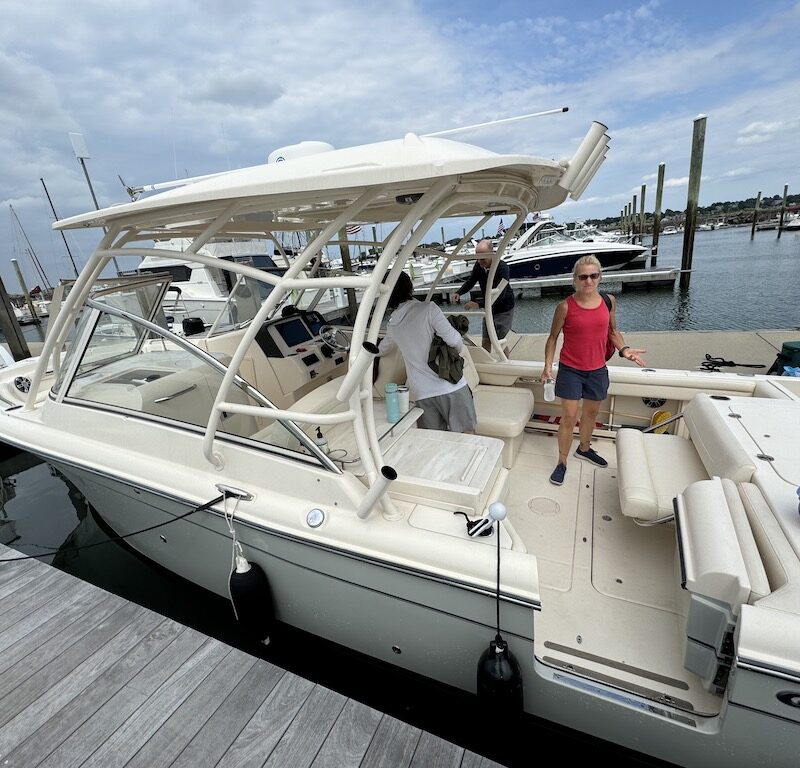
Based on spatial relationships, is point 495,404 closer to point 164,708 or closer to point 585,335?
point 585,335

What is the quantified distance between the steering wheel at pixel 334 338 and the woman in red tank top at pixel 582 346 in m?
1.81

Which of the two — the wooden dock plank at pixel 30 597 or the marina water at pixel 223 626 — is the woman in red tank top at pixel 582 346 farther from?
the wooden dock plank at pixel 30 597

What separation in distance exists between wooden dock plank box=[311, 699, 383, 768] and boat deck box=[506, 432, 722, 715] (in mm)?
709

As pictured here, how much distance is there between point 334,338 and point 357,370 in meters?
2.53

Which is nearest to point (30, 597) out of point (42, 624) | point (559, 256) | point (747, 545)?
point (42, 624)

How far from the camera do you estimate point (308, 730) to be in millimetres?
1578

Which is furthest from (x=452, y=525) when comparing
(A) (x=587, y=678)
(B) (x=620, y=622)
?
(B) (x=620, y=622)

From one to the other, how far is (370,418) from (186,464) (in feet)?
3.50

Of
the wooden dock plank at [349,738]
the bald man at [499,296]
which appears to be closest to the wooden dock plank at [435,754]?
the wooden dock plank at [349,738]

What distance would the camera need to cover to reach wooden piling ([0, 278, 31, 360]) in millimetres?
7012

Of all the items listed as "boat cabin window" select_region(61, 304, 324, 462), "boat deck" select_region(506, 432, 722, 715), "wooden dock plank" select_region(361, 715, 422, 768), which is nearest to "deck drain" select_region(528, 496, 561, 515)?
"boat deck" select_region(506, 432, 722, 715)

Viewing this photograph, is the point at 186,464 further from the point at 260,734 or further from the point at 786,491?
the point at 786,491

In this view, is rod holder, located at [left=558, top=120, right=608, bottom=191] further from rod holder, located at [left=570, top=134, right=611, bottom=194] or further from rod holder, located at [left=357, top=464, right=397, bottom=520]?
rod holder, located at [left=357, top=464, right=397, bottom=520]

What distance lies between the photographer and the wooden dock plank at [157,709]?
1.54 metres
